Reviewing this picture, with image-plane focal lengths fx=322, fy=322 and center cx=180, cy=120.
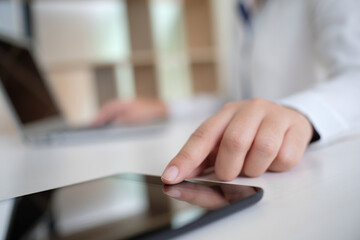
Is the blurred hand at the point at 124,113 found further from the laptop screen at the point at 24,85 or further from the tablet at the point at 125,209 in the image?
the tablet at the point at 125,209

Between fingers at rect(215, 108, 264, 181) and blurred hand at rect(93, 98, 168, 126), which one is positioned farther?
blurred hand at rect(93, 98, 168, 126)

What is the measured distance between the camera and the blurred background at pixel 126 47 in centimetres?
193

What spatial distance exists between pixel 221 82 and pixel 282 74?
1243 mm

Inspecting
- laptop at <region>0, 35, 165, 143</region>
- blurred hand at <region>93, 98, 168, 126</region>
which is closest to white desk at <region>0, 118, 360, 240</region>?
laptop at <region>0, 35, 165, 143</region>

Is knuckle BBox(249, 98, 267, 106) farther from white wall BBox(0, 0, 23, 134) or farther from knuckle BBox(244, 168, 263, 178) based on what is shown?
white wall BBox(0, 0, 23, 134)

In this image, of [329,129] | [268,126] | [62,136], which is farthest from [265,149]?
[62,136]

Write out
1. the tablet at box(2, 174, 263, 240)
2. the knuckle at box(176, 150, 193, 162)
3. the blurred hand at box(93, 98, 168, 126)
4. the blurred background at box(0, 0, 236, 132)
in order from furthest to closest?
the blurred background at box(0, 0, 236, 132) → the blurred hand at box(93, 98, 168, 126) → the knuckle at box(176, 150, 193, 162) → the tablet at box(2, 174, 263, 240)

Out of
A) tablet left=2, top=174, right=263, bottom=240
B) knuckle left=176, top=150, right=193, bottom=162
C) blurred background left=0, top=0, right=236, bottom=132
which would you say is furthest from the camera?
blurred background left=0, top=0, right=236, bottom=132

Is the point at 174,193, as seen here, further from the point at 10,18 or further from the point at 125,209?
the point at 10,18

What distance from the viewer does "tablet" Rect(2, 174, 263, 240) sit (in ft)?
0.53

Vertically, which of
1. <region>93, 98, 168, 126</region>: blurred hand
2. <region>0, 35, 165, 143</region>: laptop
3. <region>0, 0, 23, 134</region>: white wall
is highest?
<region>0, 0, 23, 134</region>: white wall

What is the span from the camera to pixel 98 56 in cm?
205

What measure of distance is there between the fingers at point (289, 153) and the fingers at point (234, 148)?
1.3 inches

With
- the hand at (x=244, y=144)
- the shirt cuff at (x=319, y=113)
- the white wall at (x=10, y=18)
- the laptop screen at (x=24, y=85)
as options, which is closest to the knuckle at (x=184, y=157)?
the hand at (x=244, y=144)
